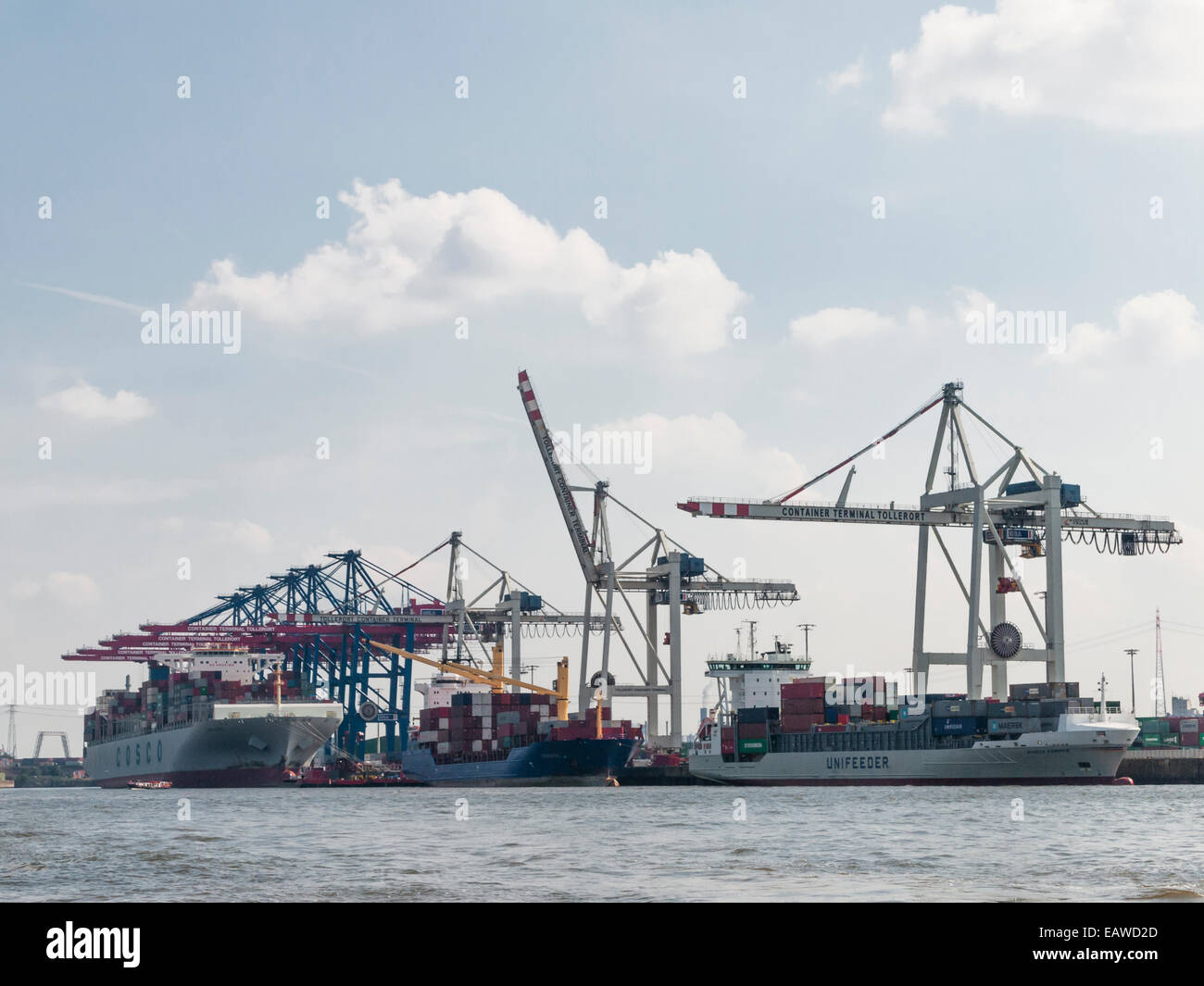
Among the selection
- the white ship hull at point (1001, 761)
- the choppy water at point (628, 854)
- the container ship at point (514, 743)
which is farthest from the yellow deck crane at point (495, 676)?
the choppy water at point (628, 854)

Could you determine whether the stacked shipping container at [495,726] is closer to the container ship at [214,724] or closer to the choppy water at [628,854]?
the container ship at [214,724]

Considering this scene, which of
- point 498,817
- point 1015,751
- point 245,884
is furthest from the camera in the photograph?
point 1015,751

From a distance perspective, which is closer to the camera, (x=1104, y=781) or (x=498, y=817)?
(x=498, y=817)

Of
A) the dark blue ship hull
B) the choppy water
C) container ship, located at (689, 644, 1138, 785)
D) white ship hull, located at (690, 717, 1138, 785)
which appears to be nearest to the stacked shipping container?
the dark blue ship hull

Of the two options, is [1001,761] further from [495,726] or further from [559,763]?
[495,726]

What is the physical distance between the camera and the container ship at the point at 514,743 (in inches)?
3632

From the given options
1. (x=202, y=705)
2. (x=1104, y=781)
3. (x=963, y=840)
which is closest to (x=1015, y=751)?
(x=1104, y=781)

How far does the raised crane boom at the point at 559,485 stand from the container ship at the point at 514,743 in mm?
11055

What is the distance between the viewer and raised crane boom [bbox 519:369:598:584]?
102375 mm

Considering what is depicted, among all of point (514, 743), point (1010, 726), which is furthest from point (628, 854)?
point (514, 743)

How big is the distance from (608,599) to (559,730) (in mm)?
10876
